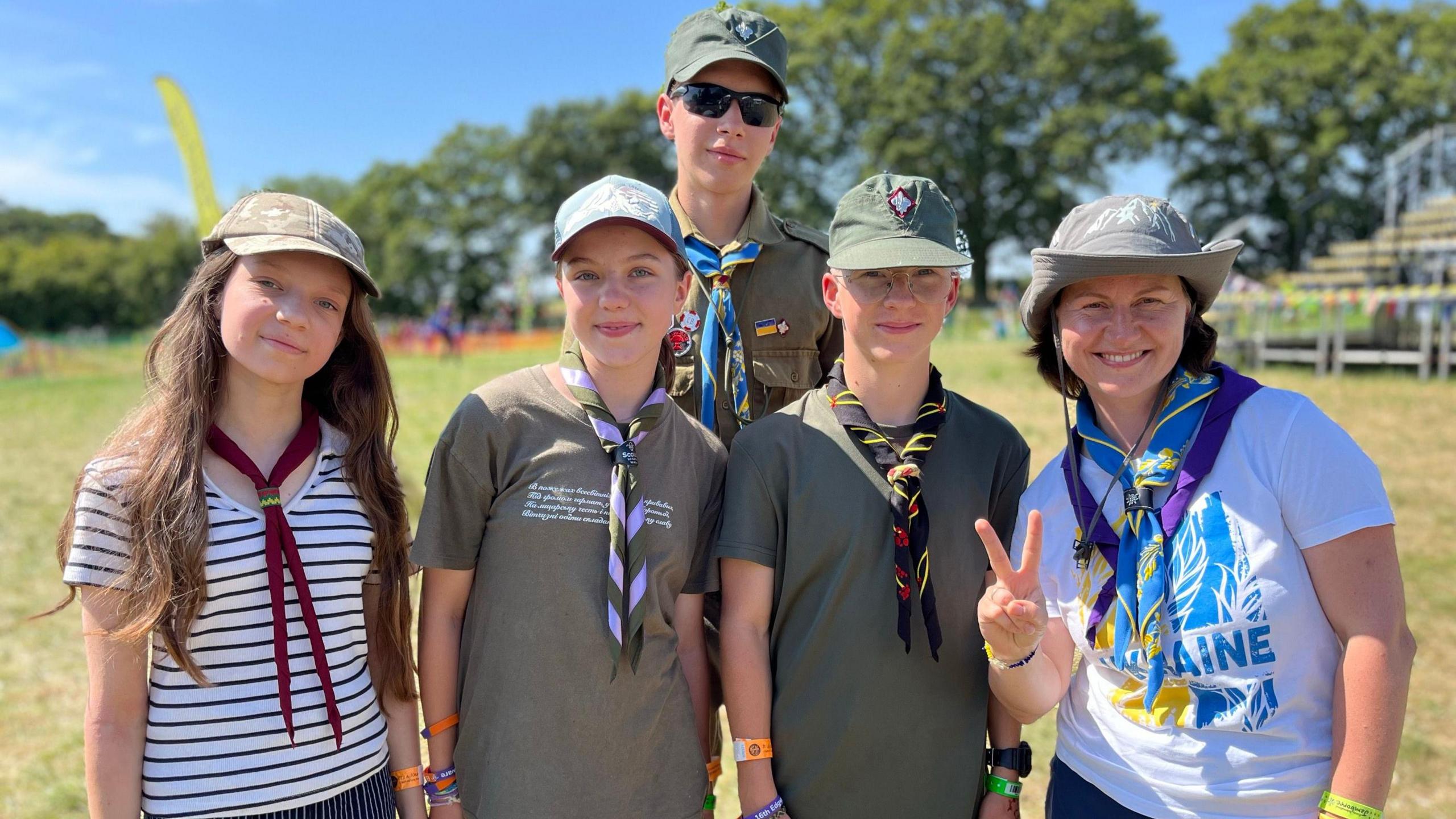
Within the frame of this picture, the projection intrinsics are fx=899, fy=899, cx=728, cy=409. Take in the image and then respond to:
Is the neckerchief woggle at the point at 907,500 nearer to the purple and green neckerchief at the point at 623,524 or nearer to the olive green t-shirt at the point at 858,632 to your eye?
the olive green t-shirt at the point at 858,632

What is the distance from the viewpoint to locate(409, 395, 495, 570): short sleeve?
87.0 inches

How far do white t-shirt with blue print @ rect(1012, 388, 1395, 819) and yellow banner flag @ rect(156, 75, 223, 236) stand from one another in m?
5.74

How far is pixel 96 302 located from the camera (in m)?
65.4

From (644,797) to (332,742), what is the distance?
76cm

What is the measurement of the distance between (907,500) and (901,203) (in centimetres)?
77

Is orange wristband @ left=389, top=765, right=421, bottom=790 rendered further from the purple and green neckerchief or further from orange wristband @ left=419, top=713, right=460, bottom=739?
the purple and green neckerchief

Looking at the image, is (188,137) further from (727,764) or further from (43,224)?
(43,224)

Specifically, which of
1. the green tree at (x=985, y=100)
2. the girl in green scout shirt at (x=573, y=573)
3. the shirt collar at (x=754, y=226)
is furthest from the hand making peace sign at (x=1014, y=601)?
the green tree at (x=985, y=100)

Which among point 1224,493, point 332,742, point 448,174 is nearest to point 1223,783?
point 1224,493

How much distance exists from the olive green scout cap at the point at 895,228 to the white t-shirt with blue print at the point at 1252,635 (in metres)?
0.81

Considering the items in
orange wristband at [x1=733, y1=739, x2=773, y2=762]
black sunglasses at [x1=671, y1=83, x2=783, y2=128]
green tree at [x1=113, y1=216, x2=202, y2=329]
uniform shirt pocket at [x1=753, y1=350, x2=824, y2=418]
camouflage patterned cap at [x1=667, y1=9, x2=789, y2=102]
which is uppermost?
green tree at [x1=113, y1=216, x2=202, y2=329]

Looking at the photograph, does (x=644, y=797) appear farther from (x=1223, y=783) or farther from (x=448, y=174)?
(x=448, y=174)

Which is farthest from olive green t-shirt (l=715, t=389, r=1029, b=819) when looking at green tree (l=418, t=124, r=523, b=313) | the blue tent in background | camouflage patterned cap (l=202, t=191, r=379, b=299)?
green tree (l=418, t=124, r=523, b=313)

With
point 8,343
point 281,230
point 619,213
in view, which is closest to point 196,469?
point 281,230
